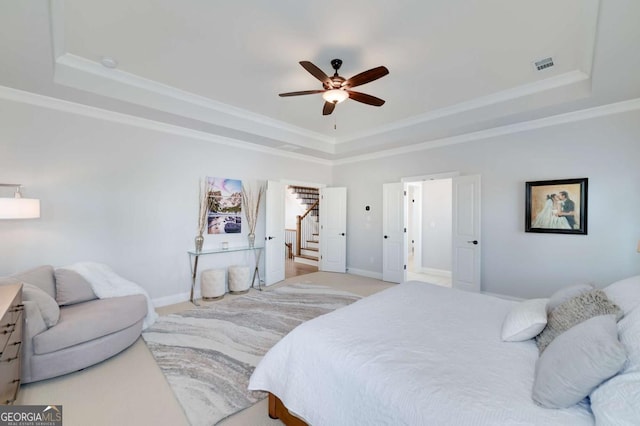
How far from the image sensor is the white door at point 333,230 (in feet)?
21.8

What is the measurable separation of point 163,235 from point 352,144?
3.89 m

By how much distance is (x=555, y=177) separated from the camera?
3959mm

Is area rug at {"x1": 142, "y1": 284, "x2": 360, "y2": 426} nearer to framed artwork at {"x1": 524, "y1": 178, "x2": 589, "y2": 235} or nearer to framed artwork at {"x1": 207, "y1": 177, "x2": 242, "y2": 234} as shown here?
framed artwork at {"x1": 207, "y1": 177, "x2": 242, "y2": 234}

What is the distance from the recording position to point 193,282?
4.41 metres

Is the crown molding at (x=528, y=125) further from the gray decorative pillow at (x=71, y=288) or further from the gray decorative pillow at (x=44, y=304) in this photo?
the gray decorative pillow at (x=44, y=304)

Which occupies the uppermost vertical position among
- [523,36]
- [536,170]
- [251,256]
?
[523,36]

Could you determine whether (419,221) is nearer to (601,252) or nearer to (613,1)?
(601,252)

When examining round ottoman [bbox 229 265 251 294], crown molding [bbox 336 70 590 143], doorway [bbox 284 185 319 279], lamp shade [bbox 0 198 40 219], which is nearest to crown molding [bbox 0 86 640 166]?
crown molding [bbox 336 70 590 143]

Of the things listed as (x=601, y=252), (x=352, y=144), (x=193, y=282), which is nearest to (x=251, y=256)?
(x=193, y=282)

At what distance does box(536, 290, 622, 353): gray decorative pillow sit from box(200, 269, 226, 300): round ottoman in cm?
411

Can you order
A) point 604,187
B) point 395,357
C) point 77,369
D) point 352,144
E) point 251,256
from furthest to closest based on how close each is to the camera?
1. point 352,144
2. point 251,256
3. point 604,187
4. point 77,369
5. point 395,357

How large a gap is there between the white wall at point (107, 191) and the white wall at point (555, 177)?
14.0ft
